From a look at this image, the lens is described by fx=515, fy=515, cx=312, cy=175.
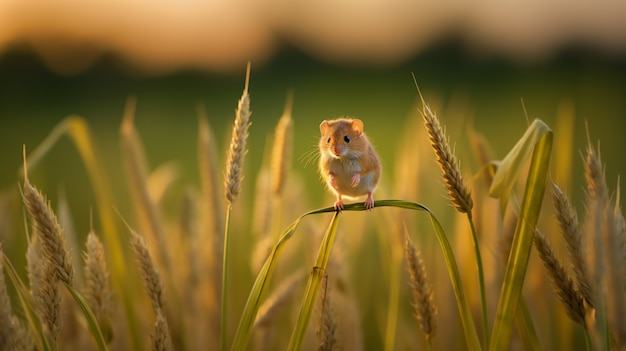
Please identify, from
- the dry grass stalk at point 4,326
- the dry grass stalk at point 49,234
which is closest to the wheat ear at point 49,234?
the dry grass stalk at point 49,234

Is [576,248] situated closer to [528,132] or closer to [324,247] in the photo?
[528,132]

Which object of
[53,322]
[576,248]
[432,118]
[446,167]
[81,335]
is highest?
[432,118]

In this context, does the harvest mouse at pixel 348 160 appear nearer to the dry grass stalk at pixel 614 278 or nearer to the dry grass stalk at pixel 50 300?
the dry grass stalk at pixel 614 278

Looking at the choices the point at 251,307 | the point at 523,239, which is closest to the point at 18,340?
the point at 251,307

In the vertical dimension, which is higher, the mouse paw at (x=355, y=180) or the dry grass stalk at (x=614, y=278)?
the mouse paw at (x=355, y=180)

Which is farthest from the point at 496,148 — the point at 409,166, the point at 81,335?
the point at 81,335

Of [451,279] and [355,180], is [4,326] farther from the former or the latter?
[451,279]
